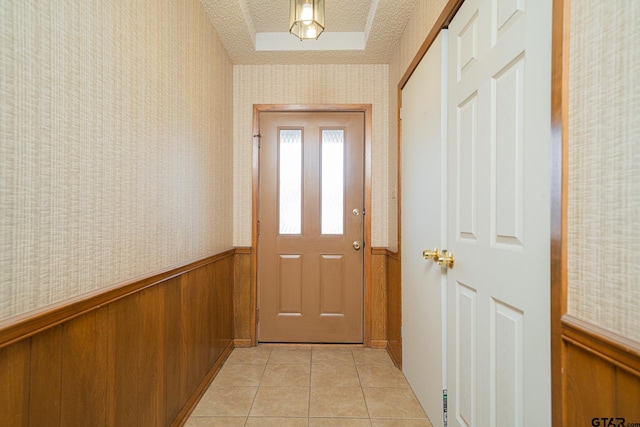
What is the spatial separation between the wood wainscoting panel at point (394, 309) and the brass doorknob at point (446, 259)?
0.81 meters

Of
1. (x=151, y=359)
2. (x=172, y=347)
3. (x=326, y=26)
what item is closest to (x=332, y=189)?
(x=326, y=26)

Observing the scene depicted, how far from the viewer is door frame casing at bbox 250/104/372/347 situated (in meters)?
2.81

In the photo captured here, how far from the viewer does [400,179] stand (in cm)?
232

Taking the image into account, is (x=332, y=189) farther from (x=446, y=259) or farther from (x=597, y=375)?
(x=597, y=375)

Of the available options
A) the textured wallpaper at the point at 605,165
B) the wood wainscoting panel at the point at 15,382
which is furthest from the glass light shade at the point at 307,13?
the wood wainscoting panel at the point at 15,382

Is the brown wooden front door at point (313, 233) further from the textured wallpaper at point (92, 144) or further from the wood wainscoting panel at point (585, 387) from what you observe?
the wood wainscoting panel at point (585, 387)

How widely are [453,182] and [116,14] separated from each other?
5.11 feet

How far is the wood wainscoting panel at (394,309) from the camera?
2.36 m

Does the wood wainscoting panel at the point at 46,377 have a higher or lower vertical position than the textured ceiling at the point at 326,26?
lower

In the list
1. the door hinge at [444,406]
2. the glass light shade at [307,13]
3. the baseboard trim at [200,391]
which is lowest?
the baseboard trim at [200,391]

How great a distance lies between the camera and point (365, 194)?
2834 millimetres

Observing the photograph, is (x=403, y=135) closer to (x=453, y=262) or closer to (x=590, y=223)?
(x=453, y=262)

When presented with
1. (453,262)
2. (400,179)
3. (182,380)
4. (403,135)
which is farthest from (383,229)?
(182,380)

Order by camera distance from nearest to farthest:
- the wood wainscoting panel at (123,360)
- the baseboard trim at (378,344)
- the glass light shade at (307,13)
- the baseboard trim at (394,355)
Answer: the wood wainscoting panel at (123,360) < the glass light shade at (307,13) < the baseboard trim at (394,355) < the baseboard trim at (378,344)
